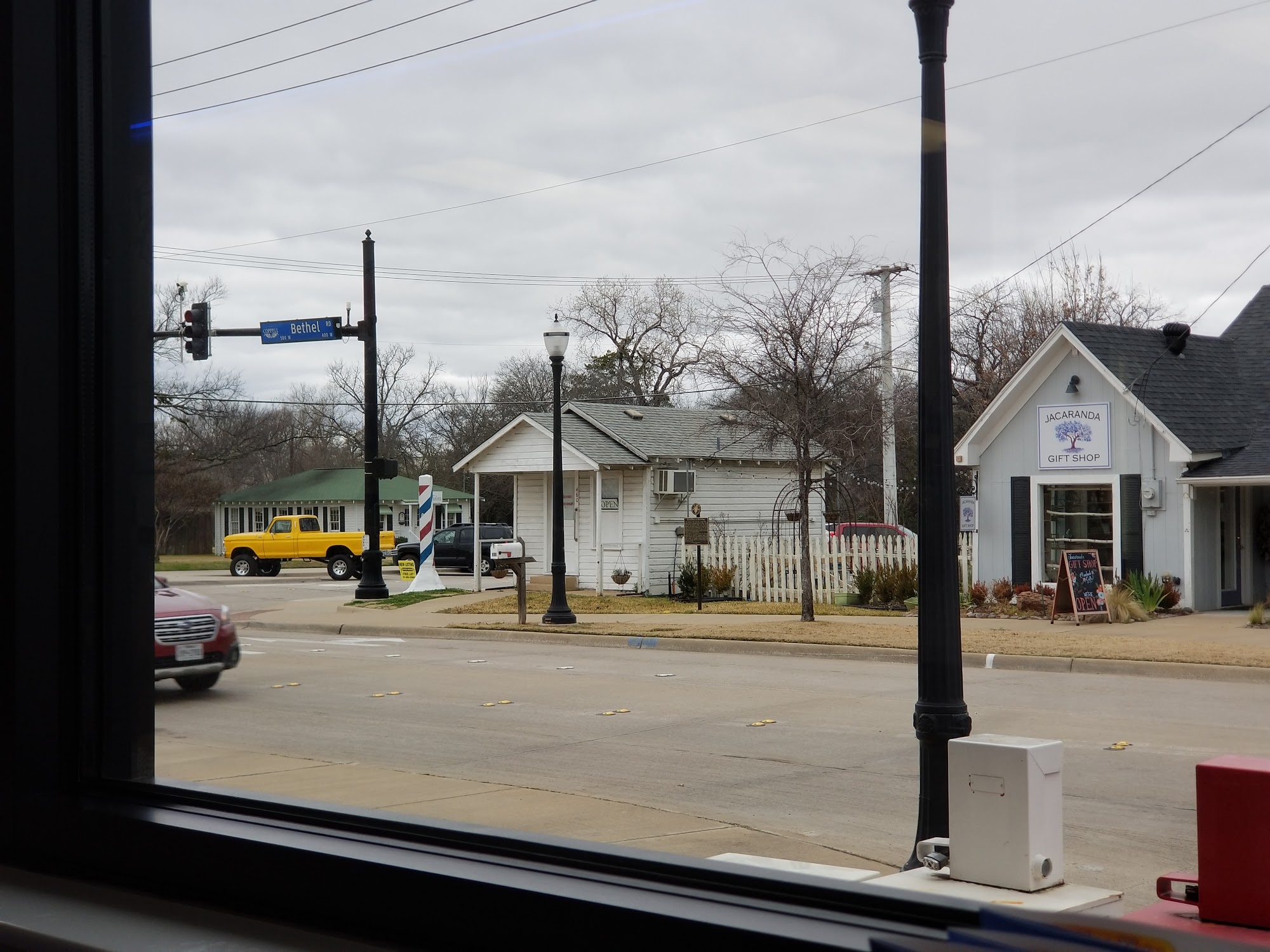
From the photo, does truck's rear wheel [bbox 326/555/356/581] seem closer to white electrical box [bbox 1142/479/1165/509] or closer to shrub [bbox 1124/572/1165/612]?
shrub [bbox 1124/572/1165/612]

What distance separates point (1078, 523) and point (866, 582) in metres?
3.99

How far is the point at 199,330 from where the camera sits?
10.1ft

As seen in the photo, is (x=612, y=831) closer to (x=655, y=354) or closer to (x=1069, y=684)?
(x=655, y=354)

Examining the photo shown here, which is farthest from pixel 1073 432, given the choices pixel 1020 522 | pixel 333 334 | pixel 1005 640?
pixel 1005 640

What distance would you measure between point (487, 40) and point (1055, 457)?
1.79 metres

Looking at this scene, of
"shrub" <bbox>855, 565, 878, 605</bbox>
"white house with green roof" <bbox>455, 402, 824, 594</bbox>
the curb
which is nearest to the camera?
the curb

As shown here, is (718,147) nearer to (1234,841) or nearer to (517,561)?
(1234,841)

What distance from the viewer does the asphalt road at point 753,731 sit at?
186 inches

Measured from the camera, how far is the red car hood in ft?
9.30

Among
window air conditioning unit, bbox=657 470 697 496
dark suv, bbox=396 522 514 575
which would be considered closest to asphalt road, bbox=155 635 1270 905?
window air conditioning unit, bbox=657 470 697 496

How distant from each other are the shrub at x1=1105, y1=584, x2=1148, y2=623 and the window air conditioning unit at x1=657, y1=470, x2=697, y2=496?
700 inches

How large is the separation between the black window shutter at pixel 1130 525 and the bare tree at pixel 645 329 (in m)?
1.16

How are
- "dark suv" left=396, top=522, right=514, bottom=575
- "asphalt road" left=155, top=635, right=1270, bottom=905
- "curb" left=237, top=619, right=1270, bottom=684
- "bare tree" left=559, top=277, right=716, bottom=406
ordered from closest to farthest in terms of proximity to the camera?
"bare tree" left=559, top=277, right=716, bottom=406 < "curb" left=237, top=619, right=1270, bottom=684 < "asphalt road" left=155, top=635, right=1270, bottom=905 < "dark suv" left=396, top=522, right=514, bottom=575

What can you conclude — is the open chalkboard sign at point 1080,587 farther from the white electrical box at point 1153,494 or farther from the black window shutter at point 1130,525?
the white electrical box at point 1153,494
